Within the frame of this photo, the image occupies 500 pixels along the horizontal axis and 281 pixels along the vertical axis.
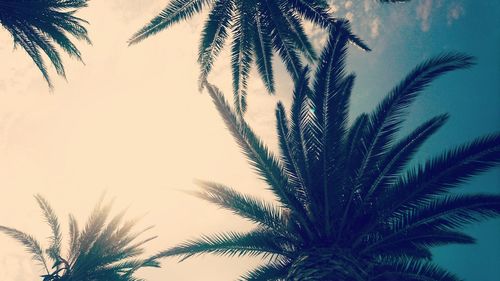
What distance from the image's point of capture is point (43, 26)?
8148 mm

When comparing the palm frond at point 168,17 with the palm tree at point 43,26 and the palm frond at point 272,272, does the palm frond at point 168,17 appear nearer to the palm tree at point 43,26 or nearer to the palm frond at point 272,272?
the palm tree at point 43,26

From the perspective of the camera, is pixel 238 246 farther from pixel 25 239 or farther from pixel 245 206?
pixel 25 239

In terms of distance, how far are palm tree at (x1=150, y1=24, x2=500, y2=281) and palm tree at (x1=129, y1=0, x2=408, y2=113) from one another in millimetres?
2576

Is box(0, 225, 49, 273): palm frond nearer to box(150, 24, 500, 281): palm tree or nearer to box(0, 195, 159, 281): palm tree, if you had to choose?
box(0, 195, 159, 281): palm tree

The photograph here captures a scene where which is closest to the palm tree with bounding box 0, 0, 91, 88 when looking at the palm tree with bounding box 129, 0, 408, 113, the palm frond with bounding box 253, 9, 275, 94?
the palm tree with bounding box 129, 0, 408, 113

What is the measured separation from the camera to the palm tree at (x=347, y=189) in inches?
245

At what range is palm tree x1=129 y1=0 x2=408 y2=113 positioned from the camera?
8969mm

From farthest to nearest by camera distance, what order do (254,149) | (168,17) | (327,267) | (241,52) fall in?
(241,52) < (168,17) < (254,149) < (327,267)

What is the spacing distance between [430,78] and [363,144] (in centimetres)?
167

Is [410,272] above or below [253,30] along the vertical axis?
below

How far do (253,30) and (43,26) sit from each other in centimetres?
510

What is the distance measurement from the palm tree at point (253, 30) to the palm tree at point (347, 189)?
2.58m

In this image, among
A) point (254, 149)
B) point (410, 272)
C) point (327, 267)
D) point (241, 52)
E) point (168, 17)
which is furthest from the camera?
point (241, 52)

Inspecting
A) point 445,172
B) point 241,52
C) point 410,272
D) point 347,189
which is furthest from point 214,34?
point 410,272
